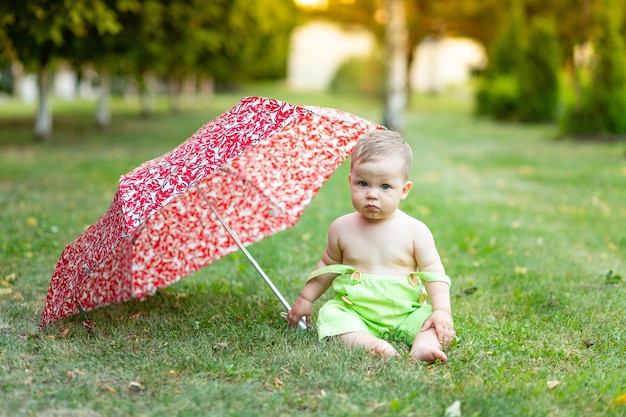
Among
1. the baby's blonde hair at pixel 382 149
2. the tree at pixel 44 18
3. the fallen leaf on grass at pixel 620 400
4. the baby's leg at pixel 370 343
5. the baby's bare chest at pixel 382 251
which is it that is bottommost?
the baby's leg at pixel 370 343

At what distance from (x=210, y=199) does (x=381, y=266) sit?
1207 millimetres

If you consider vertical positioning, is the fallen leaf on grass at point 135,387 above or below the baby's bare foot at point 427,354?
below

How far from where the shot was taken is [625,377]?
10.2ft

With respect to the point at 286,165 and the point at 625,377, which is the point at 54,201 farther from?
the point at 625,377

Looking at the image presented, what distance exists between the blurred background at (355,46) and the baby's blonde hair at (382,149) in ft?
24.7

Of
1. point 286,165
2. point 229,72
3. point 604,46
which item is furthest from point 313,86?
point 286,165

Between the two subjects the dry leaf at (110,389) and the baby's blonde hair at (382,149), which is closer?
the dry leaf at (110,389)

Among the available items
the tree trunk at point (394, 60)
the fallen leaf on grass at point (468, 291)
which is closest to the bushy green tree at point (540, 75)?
the tree trunk at point (394, 60)

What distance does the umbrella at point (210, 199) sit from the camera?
3.34 metres

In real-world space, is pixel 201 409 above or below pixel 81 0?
below

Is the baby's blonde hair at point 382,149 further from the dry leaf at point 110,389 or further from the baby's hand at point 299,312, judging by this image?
the dry leaf at point 110,389

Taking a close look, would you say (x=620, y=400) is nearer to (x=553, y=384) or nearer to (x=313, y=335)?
(x=553, y=384)

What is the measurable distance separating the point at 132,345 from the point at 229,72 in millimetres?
24334

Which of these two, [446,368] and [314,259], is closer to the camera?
[446,368]
